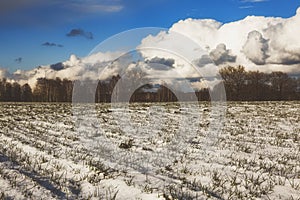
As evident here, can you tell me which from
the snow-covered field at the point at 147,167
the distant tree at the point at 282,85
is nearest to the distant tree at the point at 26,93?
the distant tree at the point at 282,85

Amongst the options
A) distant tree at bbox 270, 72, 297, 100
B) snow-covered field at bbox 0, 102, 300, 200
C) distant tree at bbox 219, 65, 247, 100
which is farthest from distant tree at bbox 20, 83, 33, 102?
snow-covered field at bbox 0, 102, 300, 200

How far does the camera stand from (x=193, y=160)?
6934mm

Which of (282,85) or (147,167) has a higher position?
(282,85)

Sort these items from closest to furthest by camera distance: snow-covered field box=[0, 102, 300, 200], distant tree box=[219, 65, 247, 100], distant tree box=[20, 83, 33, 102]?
snow-covered field box=[0, 102, 300, 200] < distant tree box=[219, 65, 247, 100] < distant tree box=[20, 83, 33, 102]

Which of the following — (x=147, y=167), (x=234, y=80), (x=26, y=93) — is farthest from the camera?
(x=26, y=93)

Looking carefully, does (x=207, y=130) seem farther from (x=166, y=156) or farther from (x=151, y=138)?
(x=166, y=156)

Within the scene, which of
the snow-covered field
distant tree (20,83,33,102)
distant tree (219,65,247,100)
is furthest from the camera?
distant tree (20,83,33,102)

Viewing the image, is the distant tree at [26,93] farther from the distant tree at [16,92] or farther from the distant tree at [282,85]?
the distant tree at [282,85]

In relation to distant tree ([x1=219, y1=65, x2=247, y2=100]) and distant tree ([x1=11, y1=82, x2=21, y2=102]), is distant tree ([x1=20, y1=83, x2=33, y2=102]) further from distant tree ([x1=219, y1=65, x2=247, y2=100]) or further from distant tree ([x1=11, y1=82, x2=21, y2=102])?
distant tree ([x1=219, y1=65, x2=247, y2=100])

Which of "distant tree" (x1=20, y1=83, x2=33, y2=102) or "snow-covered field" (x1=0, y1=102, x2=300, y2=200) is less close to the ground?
"distant tree" (x1=20, y1=83, x2=33, y2=102)

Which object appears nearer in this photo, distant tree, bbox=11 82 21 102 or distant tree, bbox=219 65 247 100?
distant tree, bbox=219 65 247 100

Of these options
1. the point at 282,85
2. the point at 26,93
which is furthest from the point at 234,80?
the point at 26,93

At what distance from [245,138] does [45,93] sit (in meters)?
88.4

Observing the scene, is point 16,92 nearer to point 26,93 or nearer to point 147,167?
point 26,93
